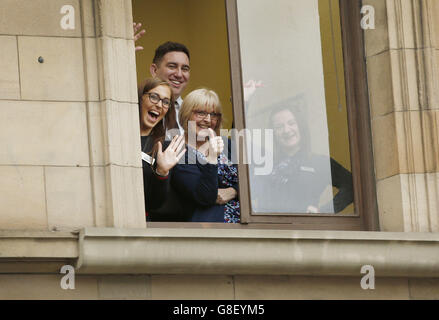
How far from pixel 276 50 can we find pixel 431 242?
2.47 metres

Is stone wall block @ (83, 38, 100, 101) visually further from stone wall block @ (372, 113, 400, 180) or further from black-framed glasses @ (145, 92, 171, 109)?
stone wall block @ (372, 113, 400, 180)

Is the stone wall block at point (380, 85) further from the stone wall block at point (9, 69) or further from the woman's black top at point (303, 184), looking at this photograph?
the stone wall block at point (9, 69)

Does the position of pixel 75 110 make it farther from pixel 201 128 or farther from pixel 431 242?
pixel 431 242

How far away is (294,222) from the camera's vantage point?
1354cm

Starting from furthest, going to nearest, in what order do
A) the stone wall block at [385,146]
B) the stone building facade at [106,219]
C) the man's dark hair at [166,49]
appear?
the man's dark hair at [166,49] → the stone wall block at [385,146] → the stone building facade at [106,219]

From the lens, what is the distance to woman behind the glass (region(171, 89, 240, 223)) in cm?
1351

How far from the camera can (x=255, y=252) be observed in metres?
12.6

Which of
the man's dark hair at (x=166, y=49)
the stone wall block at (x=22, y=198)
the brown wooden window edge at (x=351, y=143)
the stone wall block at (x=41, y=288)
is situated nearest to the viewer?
the stone wall block at (x=41, y=288)

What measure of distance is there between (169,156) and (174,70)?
1046mm

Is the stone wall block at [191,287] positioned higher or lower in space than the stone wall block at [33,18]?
lower

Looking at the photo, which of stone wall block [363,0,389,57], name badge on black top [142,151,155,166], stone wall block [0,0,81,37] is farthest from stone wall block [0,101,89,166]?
stone wall block [363,0,389,57]

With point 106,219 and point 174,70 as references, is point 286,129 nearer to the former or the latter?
point 174,70

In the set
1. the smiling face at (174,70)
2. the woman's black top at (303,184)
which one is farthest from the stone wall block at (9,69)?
the woman's black top at (303,184)

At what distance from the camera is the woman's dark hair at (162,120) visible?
13.6 m
